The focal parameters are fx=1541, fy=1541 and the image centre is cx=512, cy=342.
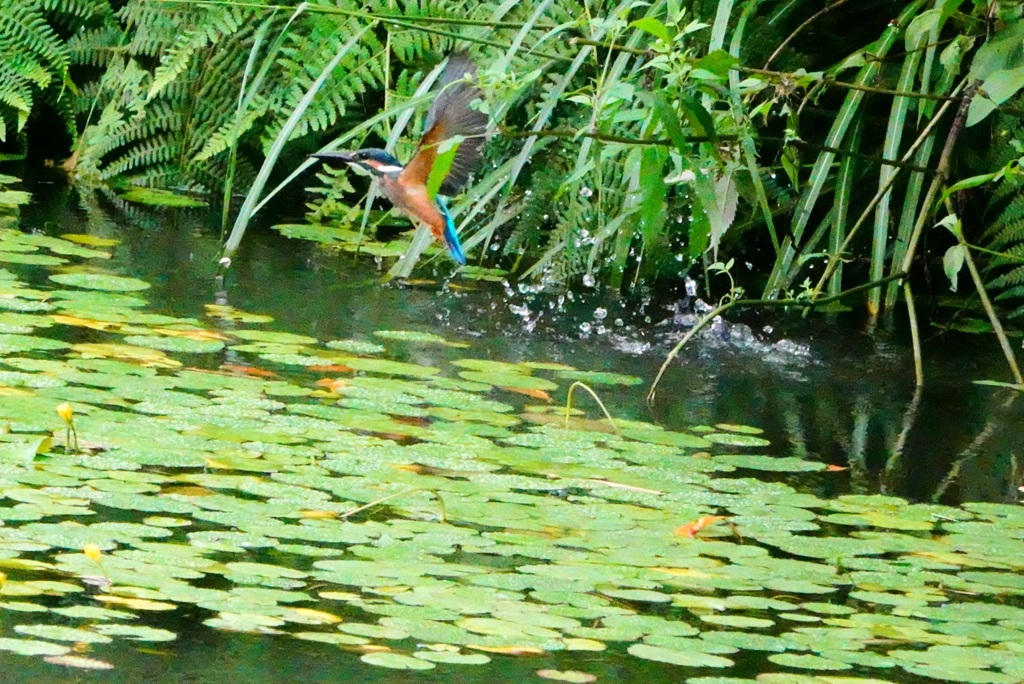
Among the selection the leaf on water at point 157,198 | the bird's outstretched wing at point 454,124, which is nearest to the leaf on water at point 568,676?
the bird's outstretched wing at point 454,124

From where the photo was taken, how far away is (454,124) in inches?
129

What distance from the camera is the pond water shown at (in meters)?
1.61

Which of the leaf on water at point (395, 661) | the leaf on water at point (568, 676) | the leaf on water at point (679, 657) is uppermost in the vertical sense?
the leaf on water at point (679, 657)

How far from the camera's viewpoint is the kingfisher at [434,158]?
327 cm

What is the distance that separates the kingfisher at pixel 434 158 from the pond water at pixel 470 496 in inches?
10.3

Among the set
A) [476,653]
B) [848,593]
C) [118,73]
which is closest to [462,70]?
[848,593]

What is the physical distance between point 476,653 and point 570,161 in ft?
9.63

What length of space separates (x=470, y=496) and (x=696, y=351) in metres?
1.46

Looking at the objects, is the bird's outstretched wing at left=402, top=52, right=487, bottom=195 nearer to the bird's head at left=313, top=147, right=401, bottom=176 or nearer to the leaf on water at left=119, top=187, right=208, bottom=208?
the bird's head at left=313, top=147, right=401, bottom=176

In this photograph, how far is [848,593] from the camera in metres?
1.90

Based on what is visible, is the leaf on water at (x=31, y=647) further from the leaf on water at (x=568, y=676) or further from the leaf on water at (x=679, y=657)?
the leaf on water at (x=679, y=657)

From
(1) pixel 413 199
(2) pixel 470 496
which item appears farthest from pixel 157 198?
(2) pixel 470 496

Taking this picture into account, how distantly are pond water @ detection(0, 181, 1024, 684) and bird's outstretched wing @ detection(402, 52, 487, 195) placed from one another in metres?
0.35

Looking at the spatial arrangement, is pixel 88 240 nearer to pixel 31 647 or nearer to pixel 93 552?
pixel 93 552
